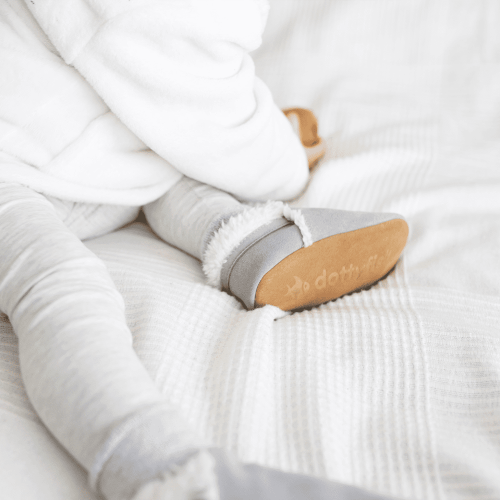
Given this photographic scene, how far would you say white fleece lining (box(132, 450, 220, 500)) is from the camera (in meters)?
0.29

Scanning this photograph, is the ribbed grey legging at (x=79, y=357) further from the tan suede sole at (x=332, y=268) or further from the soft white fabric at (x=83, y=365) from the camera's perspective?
the tan suede sole at (x=332, y=268)

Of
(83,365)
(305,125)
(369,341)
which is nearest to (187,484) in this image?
(83,365)

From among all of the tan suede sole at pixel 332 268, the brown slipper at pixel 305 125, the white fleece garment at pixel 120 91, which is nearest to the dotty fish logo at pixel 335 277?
the tan suede sole at pixel 332 268

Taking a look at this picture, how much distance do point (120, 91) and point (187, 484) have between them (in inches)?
18.4

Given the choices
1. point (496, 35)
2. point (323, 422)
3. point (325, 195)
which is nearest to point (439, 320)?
point (323, 422)

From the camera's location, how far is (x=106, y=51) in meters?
0.54

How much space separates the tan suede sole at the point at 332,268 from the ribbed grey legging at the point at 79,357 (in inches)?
7.7

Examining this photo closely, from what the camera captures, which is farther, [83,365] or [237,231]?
[237,231]

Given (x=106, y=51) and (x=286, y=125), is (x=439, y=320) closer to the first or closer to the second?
(x=286, y=125)

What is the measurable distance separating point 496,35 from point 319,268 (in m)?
0.73

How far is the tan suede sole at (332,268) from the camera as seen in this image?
21.8 inches

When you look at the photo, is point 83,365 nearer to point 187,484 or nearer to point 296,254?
point 187,484

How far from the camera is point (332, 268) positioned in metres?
0.59

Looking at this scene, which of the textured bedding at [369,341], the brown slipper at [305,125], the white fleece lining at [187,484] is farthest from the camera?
the brown slipper at [305,125]
